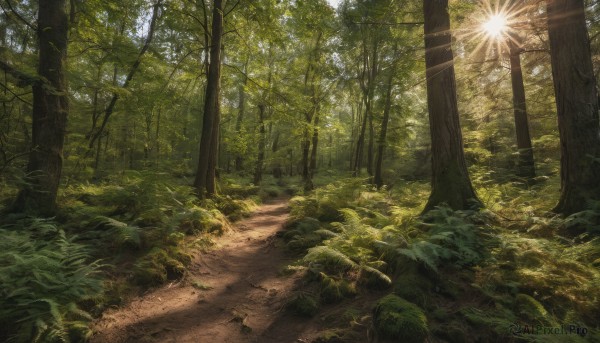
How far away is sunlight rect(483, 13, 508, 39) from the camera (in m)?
9.05

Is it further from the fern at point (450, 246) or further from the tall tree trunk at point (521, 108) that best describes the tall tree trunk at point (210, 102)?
the tall tree trunk at point (521, 108)

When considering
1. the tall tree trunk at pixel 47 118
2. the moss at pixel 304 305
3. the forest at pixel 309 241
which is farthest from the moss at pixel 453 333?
the tall tree trunk at pixel 47 118

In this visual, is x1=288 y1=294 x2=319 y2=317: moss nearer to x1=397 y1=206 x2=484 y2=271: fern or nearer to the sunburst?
x1=397 y1=206 x2=484 y2=271: fern

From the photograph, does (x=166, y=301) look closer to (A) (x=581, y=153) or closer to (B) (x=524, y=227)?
(B) (x=524, y=227)

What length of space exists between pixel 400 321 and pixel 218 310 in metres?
2.59

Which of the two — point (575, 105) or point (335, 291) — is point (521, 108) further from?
point (335, 291)

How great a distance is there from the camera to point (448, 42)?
20.9ft

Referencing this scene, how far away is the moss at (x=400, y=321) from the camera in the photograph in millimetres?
2992

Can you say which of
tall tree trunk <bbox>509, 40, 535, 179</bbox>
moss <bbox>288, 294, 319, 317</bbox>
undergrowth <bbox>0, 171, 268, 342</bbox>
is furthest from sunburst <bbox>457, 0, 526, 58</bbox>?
undergrowth <bbox>0, 171, 268, 342</bbox>

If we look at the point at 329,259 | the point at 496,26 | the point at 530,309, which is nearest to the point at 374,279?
the point at 329,259

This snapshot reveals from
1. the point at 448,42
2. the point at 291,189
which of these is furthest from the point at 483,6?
the point at 291,189

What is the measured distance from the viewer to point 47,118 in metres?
6.16

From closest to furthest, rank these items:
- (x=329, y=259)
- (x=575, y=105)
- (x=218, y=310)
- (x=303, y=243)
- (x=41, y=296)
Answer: (x=41, y=296) < (x=218, y=310) < (x=329, y=259) < (x=575, y=105) < (x=303, y=243)

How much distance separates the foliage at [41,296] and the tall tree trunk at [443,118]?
604 centimetres
